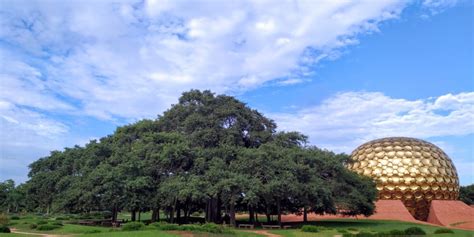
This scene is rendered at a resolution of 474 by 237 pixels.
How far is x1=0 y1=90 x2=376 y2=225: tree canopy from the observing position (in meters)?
31.9

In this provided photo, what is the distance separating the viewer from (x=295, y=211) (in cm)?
4075

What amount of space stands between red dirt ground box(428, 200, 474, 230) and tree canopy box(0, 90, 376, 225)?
929 cm

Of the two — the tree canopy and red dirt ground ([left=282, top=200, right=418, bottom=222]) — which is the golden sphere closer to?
red dirt ground ([left=282, top=200, right=418, bottom=222])

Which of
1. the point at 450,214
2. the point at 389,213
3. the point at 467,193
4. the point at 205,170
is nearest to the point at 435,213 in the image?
the point at 450,214

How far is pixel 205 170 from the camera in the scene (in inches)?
1352

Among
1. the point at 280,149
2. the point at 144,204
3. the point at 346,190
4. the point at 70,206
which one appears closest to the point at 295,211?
the point at 346,190

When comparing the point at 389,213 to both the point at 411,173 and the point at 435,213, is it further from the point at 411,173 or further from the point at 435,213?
the point at 411,173

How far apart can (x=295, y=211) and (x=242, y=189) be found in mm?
12358

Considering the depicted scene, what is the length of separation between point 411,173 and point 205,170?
26.1 meters

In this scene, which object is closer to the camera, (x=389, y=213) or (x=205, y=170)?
(x=205, y=170)

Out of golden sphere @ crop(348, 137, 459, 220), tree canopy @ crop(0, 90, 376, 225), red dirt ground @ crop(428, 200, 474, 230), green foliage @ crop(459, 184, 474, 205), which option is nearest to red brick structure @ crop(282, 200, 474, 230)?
red dirt ground @ crop(428, 200, 474, 230)

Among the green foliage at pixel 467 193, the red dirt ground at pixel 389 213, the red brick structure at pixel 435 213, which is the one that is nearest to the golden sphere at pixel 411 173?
the red brick structure at pixel 435 213

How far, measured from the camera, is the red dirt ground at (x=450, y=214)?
42516 millimetres

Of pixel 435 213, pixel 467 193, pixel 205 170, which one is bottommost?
pixel 435 213
